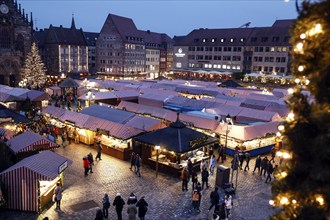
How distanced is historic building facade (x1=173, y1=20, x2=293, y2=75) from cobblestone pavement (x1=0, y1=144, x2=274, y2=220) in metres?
57.5

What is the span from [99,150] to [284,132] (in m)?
16.4

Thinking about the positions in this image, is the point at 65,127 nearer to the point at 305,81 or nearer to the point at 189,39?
the point at 305,81

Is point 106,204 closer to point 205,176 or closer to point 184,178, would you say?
point 184,178

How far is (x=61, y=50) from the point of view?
8144 centimetres

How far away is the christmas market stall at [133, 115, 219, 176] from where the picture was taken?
61.4ft

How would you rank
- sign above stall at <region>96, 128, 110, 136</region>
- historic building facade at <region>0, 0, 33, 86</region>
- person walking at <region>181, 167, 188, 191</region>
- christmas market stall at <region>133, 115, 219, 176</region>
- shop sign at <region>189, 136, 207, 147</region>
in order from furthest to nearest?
historic building facade at <region>0, 0, 33, 86</region>
sign above stall at <region>96, 128, 110, 136</region>
shop sign at <region>189, 136, 207, 147</region>
christmas market stall at <region>133, 115, 219, 176</region>
person walking at <region>181, 167, 188, 191</region>

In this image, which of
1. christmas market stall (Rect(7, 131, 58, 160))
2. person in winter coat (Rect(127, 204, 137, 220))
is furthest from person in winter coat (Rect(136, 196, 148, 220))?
christmas market stall (Rect(7, 131, 58, 160))

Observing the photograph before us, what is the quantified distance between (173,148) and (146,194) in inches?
132

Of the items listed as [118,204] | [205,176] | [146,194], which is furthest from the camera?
[205,176]

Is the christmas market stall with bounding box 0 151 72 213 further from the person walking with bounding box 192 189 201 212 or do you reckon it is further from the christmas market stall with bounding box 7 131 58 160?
the person walking with bounding box 192 189 201 212

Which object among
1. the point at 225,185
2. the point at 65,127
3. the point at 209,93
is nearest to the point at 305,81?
the point at 225,185

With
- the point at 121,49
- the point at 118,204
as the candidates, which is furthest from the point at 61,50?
the point at 118,204

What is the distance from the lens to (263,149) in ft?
78.0

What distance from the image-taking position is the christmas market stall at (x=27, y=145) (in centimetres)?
1695
